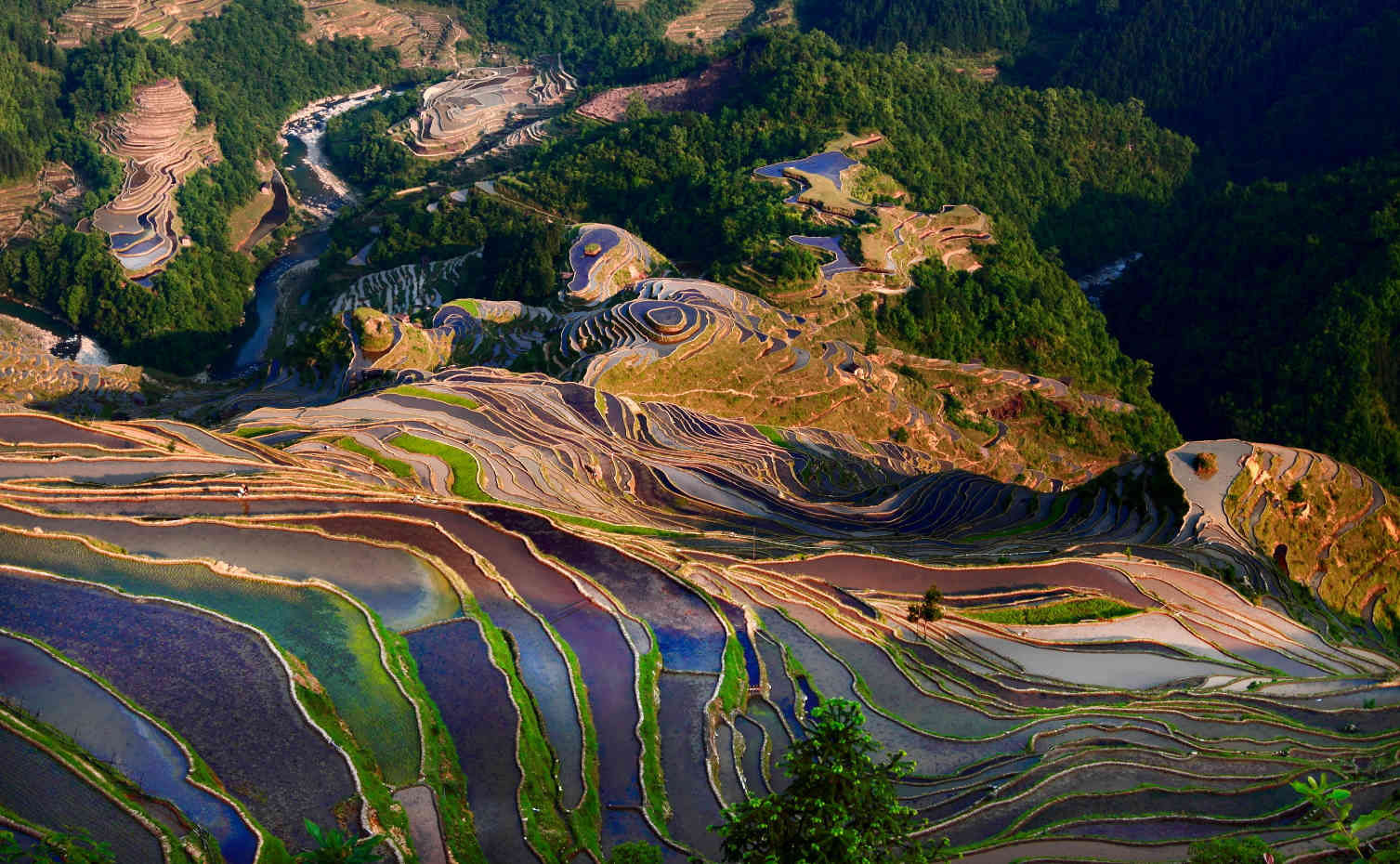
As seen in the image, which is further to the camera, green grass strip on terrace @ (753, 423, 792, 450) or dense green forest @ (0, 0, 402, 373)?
dense green forest @ (0, 0, 402, 373)

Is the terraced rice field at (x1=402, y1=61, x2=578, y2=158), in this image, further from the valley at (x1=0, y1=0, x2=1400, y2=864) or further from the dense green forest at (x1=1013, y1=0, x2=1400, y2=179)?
the dense green forest at (x1=1013, y1=0, x2=1400, y2=179)

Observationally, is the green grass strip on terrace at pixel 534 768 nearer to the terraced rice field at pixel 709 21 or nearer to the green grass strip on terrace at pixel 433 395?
the green grass strip on terrace at pixel 433 395

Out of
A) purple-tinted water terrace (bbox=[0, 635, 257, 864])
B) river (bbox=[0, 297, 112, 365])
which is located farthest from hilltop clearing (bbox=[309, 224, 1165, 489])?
purple-tinted water terrace (bbox=[0, 635, 257, 864])

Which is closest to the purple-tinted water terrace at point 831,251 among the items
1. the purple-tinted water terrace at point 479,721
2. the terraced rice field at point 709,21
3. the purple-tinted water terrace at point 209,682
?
the purple-tinted water terrace at point 479,721

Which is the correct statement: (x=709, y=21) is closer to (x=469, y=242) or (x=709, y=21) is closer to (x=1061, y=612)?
(x=469, y=242)

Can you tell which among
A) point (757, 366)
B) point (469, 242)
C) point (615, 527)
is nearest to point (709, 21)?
point (469, 242)

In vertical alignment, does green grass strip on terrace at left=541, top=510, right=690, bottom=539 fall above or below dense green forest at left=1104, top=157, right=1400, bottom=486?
above
